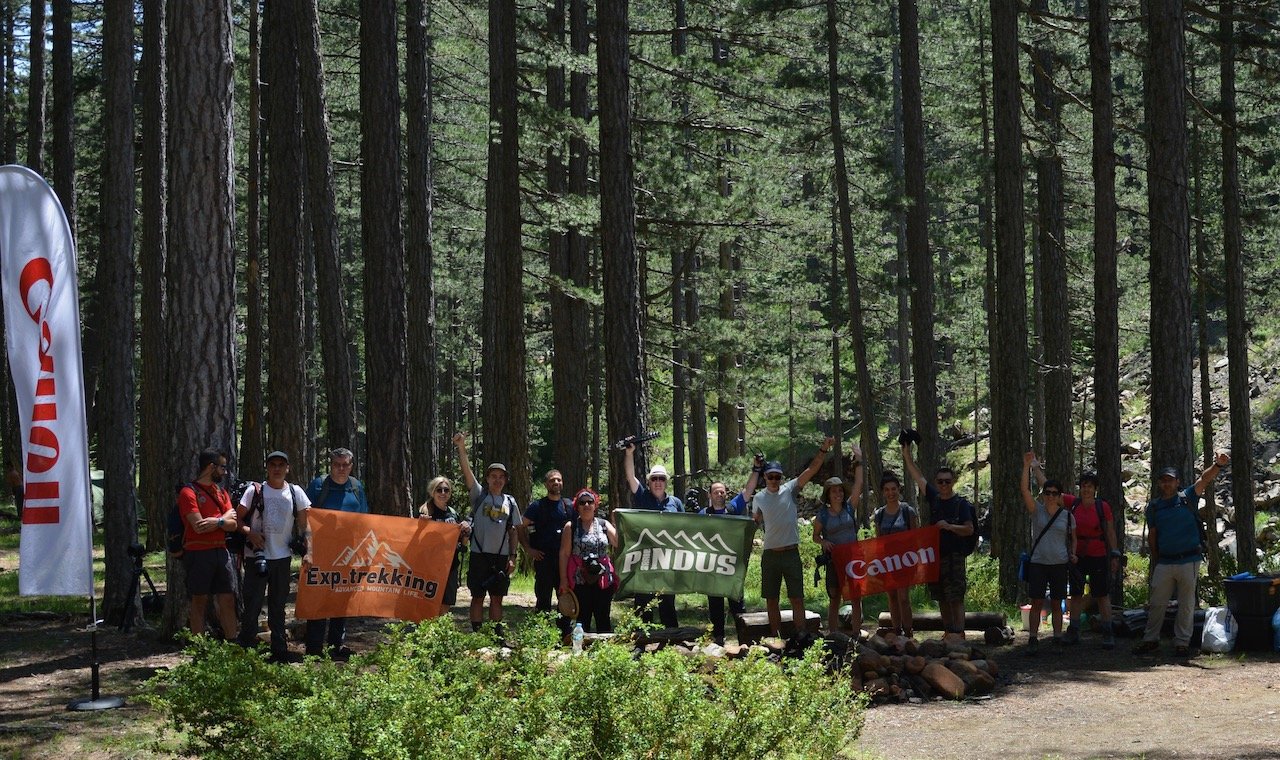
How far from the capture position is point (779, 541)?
516 inches

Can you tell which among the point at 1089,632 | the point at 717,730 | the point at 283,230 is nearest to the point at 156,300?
the point at 283,230

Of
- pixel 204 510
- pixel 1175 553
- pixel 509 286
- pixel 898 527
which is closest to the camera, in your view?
pixel 204 510

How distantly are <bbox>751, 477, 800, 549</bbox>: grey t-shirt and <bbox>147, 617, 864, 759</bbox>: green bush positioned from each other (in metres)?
5.10

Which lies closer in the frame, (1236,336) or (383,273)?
(383,273)

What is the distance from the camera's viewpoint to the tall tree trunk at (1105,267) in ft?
57.3

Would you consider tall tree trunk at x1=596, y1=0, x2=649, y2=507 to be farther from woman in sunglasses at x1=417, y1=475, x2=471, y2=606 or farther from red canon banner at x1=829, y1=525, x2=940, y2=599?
woman in sunglasses at x1=417, y1=475, x2=471, y2=606

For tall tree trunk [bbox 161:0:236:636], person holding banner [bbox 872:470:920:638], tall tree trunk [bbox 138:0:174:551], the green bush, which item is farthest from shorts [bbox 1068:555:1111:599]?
tall tree trunk [bbox 138:0:174:551]

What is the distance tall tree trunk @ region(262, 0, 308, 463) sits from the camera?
17.5 m

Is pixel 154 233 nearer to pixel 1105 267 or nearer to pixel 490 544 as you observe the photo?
pixel 490 544

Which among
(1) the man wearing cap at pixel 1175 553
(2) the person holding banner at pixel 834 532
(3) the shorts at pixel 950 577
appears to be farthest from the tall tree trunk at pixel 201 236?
(1) the man wearing cap at pixel 1175 553

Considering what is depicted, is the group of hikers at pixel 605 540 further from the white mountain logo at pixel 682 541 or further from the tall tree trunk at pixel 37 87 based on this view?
the tall tree trunk at pixel 37 87

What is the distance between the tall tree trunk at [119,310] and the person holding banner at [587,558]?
534 cm

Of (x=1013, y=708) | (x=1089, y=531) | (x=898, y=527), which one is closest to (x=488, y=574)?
(x=898, y=527)

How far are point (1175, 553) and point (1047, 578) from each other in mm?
1317
